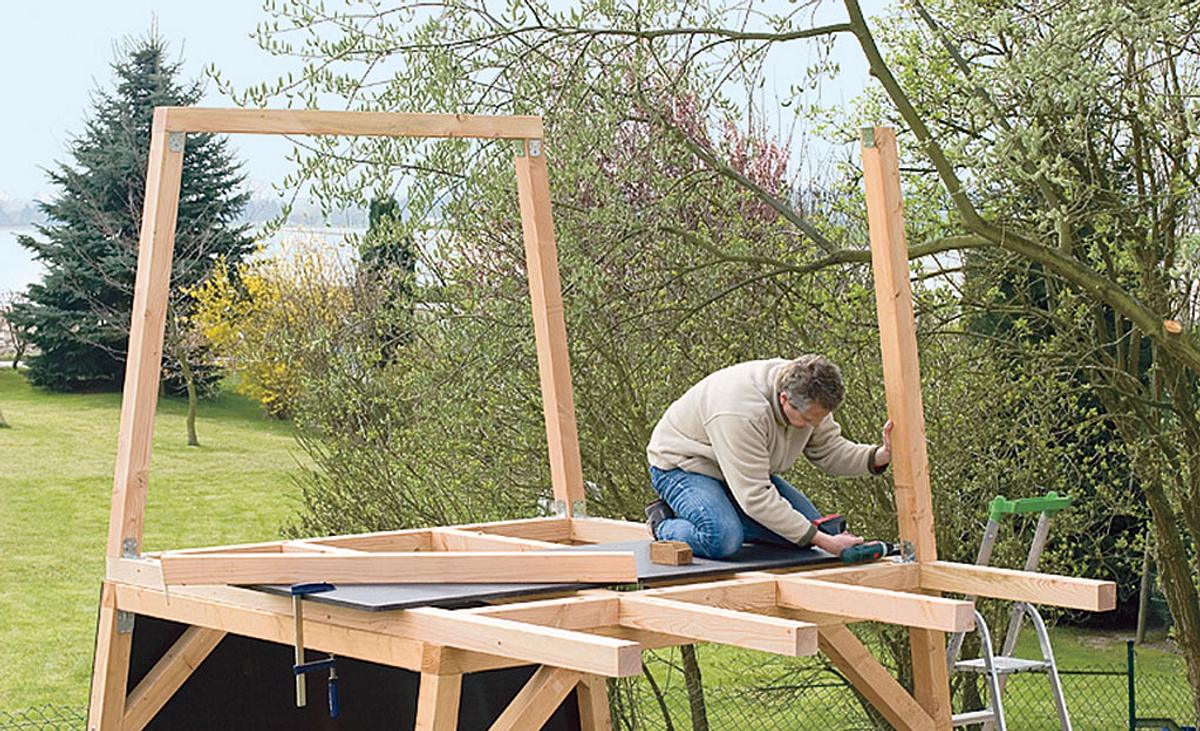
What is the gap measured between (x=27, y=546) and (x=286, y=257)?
3993 millimetres

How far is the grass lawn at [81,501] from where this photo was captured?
14.2 m

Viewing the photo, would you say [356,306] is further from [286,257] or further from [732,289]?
[286,257]

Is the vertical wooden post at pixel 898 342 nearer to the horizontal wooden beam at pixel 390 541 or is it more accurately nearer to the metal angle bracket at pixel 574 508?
the metal angle bracket at pixel 574 508

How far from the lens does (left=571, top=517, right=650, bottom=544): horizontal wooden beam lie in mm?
5781

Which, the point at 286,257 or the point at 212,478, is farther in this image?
the point at 212,478

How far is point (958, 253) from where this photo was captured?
839 cm

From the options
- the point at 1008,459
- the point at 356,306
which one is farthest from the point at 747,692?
the point at 356,306

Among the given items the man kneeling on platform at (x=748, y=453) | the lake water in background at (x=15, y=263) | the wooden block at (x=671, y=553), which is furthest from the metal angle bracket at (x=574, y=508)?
the lake water in background at (x=15, y=263)

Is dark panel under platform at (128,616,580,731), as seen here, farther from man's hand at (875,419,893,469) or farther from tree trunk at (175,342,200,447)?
tree trunk at (175,342,200,447)

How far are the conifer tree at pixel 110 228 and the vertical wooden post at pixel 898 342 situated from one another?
12.9 meters

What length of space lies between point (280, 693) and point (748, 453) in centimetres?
235

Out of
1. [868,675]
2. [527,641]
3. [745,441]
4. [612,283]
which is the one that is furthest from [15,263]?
[527,641]

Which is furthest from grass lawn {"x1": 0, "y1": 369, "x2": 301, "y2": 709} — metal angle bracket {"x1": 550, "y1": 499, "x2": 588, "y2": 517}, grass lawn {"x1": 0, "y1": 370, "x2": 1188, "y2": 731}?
metal angle bracket {"x1": 550, "y1": 499, "x2": 588, "y2": 517}

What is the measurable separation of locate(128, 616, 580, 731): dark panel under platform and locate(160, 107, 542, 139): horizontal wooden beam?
69.2 inches
